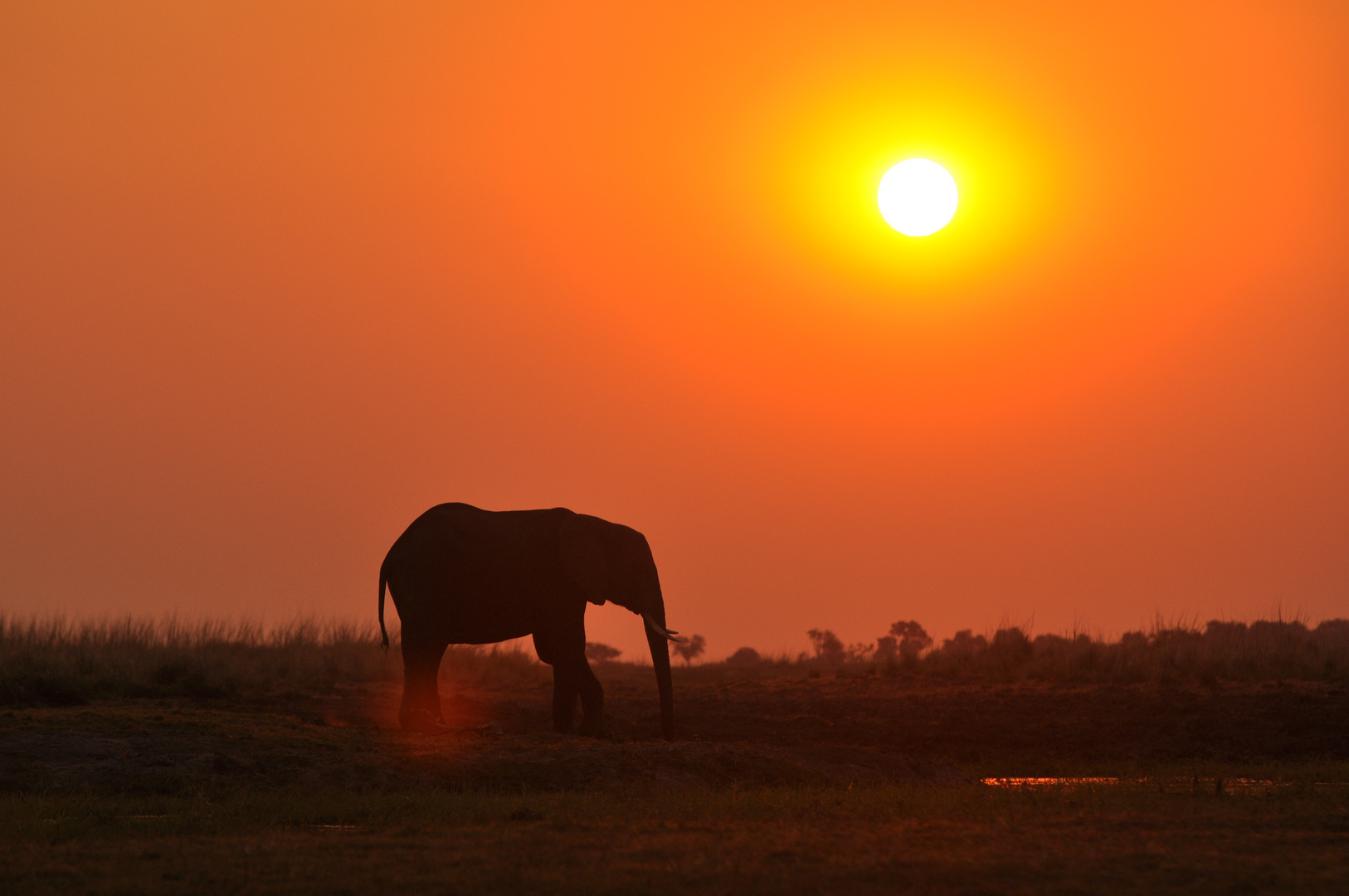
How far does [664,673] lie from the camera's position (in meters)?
19.6

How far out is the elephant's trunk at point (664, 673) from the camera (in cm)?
1926

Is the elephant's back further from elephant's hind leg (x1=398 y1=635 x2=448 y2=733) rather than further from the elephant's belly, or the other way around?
elephant's hind leg (x1=398 y1=635 x2=448 y2=733)

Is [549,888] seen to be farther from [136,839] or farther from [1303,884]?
[1303,884]

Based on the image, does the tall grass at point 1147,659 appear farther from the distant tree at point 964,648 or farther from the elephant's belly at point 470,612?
the elephant's belly at point 470,612

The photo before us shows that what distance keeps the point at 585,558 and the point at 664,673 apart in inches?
81.8

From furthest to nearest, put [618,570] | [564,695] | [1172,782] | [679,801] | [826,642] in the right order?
1. [826,642]
2. [618,570]
3. [564,695]
4. [1172,782]
5. [679,801]

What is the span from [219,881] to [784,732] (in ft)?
44.9

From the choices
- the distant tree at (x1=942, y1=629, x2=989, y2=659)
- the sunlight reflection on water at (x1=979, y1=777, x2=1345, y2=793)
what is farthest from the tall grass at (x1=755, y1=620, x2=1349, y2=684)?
the sunlight reflection on water at (x1=979, y1=777, x2=1345, y2=793)

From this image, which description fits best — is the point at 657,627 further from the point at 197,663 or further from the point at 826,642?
the point at 826,642

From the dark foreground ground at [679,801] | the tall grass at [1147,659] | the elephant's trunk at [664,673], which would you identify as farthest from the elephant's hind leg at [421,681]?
the tall grass at [1147,659]

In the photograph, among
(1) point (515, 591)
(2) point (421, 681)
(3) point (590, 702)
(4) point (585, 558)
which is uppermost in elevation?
(4) point (585, 558)

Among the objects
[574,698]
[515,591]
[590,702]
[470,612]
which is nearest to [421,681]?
[470,612]

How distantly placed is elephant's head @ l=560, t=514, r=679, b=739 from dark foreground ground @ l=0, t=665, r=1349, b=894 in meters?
1.75

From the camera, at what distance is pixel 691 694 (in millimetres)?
27797
